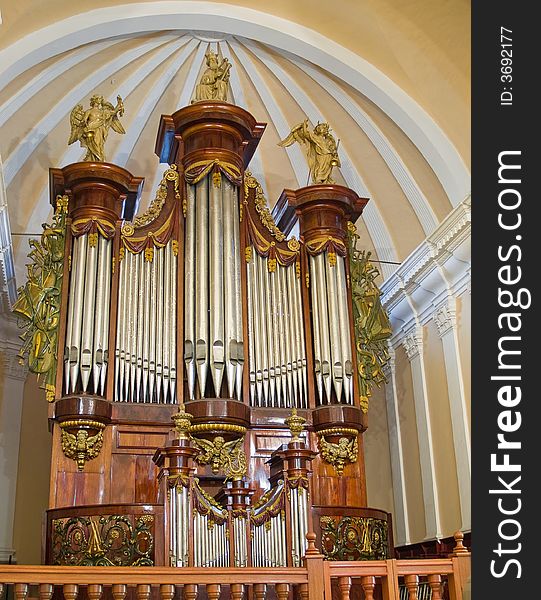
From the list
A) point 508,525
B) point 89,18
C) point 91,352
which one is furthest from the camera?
point 89,18

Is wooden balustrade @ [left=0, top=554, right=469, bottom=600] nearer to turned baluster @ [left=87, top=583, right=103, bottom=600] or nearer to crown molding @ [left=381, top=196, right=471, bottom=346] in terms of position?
turned baluster @ [left=87, top=583, right=103, bottom=600]

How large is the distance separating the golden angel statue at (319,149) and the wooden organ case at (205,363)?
415 millimetres

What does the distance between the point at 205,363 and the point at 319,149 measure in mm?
2865

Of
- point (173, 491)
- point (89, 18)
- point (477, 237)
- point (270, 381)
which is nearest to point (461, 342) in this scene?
point (270, 381)

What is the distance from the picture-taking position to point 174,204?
28.7 feet

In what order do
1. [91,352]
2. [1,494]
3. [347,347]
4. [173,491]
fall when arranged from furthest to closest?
[1,494] → [347,347] → [91,352] → [173,491]

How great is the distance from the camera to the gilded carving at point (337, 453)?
7.95 meters

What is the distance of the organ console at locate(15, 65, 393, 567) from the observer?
6715mm

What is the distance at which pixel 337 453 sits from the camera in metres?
7.95

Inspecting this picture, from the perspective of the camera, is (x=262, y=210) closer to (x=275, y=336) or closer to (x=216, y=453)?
(x=275, y=336)

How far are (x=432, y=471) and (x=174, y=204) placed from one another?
3.81 meters

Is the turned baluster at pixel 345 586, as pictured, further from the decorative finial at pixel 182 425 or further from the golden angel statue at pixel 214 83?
the golden angel statue at pixel 214 83

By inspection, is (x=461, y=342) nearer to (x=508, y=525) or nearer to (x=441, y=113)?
(x=441, y=113)

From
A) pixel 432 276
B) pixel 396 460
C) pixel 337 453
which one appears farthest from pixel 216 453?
pixel 396 460
